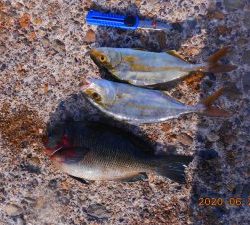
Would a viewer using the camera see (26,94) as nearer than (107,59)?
No

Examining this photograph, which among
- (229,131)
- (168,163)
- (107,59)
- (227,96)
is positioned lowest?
(168,163)

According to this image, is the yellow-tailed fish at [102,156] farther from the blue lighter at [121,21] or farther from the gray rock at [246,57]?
the gray rock at [246,57]

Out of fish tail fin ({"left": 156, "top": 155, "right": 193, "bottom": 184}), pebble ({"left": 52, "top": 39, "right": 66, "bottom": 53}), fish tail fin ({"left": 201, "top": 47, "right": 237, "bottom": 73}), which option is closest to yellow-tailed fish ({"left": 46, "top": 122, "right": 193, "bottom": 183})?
fish tail fin ({"left": 156, "top": 155, "right": 193, "bottom": 184})

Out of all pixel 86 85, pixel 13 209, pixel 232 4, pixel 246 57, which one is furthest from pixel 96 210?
pixel 232 4

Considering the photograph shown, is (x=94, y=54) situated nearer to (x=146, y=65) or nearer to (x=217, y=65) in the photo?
(x=146, y=65)

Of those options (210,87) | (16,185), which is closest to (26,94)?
(16,185)

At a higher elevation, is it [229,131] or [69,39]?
[69,39]

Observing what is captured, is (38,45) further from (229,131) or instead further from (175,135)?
(229,131)
